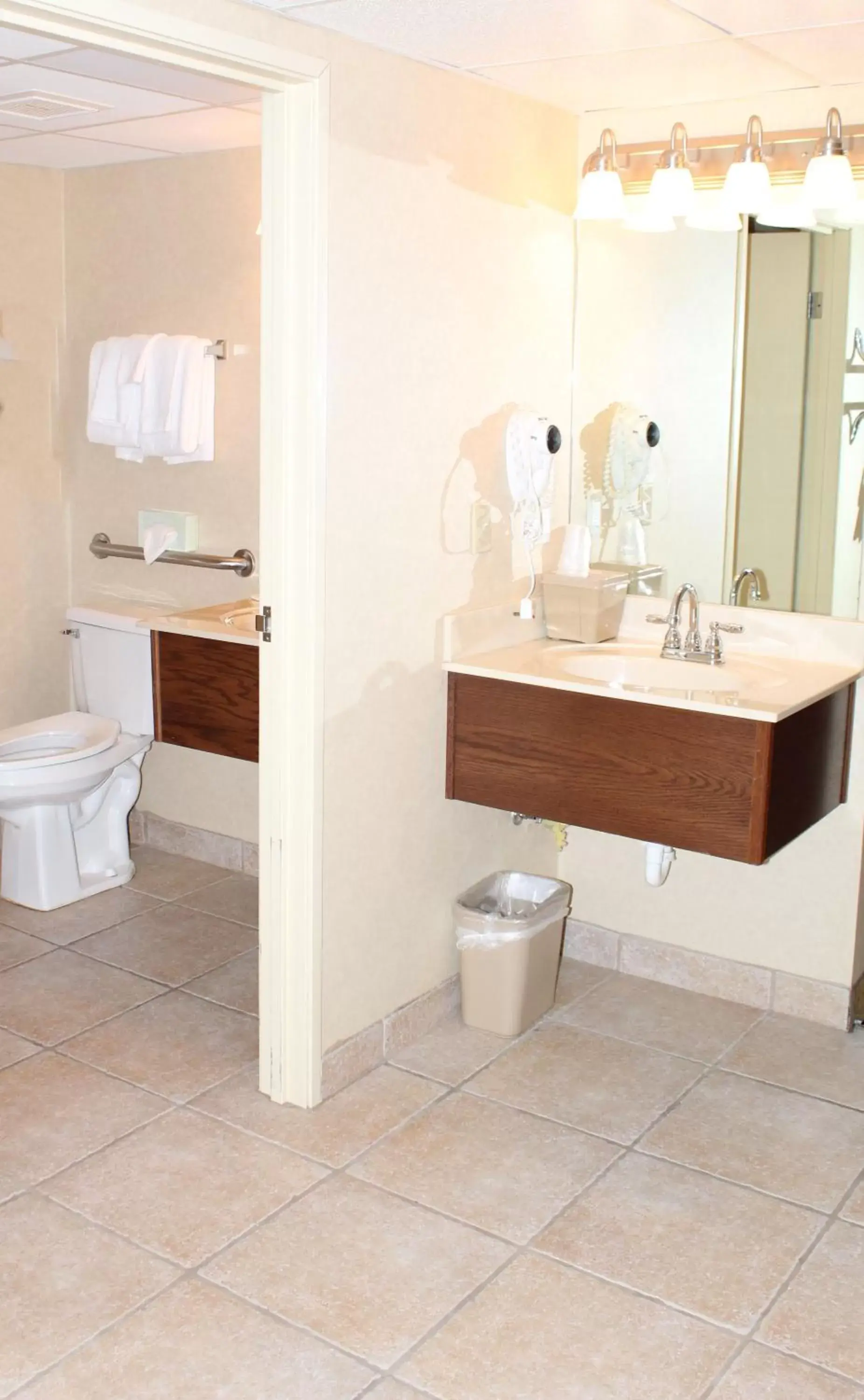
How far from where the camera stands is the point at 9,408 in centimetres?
402

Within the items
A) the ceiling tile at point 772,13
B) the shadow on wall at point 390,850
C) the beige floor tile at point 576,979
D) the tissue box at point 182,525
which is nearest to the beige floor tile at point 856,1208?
the beige floor tile at point 576,979

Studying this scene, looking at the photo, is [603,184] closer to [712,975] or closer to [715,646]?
[715,646]

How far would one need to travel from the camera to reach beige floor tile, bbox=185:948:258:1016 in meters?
3.26

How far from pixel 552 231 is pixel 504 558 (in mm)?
759

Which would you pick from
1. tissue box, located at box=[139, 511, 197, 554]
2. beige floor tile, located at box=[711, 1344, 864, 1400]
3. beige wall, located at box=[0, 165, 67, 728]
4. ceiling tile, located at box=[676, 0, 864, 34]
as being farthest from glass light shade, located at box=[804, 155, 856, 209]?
beige wall, located at box=[0, 165, 67, 728]

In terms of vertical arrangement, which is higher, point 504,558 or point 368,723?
point 504,558

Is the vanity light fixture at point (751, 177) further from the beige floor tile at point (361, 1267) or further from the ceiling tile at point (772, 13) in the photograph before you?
the beige floor tile at point (361, 1267)

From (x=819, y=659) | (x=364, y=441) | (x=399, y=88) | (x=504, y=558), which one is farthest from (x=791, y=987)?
(x=399, y=88)

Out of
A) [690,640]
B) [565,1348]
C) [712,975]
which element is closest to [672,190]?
[690,640]

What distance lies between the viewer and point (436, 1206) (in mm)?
2449

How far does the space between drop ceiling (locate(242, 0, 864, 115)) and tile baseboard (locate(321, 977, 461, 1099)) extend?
1.94 m

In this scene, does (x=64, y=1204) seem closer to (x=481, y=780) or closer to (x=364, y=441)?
(x=481, y=780)

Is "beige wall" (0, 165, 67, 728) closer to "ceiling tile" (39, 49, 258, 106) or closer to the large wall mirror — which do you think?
→ "ceiling tile" (39, 49, 258, 106)

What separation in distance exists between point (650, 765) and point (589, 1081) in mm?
710
